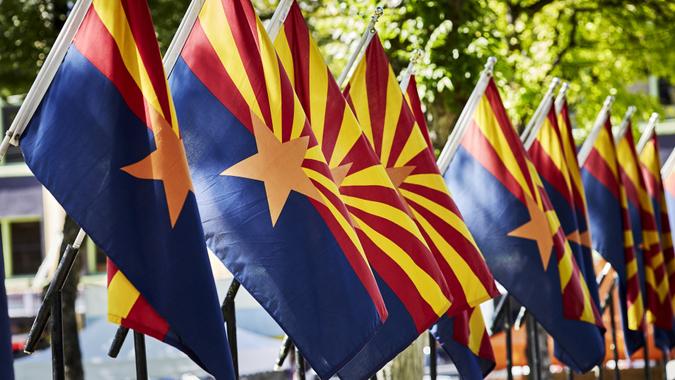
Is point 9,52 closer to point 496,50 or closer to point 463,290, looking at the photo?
point 496,50

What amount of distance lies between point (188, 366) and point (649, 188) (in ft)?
15.1

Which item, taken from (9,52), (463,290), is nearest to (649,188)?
(463,290)

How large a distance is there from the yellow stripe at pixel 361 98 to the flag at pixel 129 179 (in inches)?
95.8

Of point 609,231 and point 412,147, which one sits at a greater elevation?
point 412,147

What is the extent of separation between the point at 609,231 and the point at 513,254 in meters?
2.38

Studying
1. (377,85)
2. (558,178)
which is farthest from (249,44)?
(558,178)

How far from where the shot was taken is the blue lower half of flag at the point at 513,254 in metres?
7.89

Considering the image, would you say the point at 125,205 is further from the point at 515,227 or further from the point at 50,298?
the point at 515,227

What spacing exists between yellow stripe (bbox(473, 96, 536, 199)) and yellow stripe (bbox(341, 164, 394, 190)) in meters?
1.75

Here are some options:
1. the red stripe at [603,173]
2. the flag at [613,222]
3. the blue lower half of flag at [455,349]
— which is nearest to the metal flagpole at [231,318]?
the blue lower half of flag at [455,349]

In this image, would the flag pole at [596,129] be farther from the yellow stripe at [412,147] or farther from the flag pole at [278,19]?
the flag pole at [278,19]

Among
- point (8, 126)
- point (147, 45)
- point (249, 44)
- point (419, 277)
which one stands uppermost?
point (147, 45)

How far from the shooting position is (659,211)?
1146 cm

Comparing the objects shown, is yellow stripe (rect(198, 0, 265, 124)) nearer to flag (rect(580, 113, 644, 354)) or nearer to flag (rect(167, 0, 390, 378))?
flag (rect(167, 0, 390, 378))
